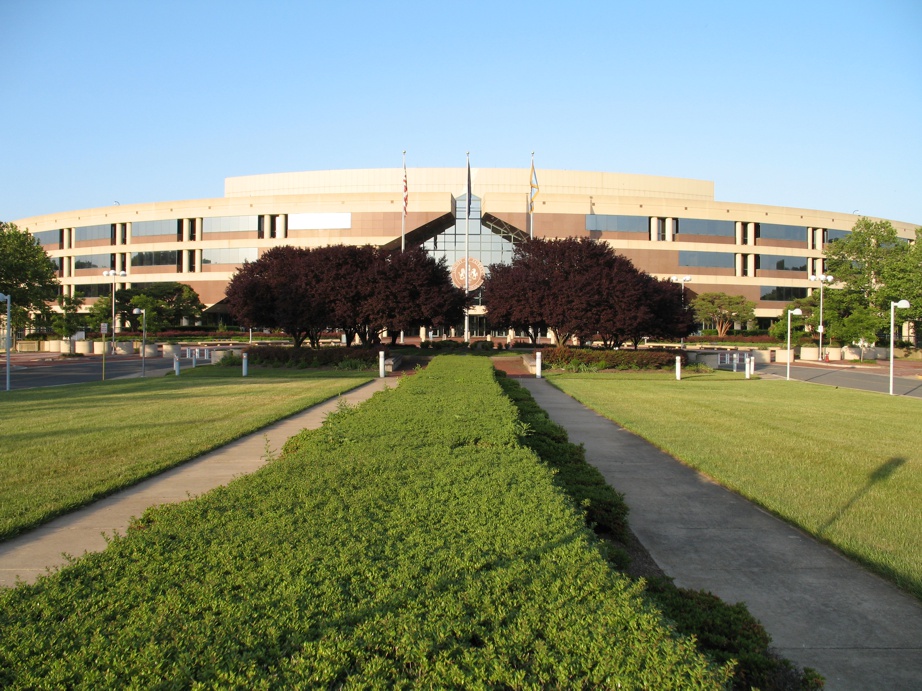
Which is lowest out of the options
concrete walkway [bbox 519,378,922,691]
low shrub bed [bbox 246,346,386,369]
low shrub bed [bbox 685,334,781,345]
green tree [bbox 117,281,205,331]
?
concrete walkway [bbox 519,378,922,691]

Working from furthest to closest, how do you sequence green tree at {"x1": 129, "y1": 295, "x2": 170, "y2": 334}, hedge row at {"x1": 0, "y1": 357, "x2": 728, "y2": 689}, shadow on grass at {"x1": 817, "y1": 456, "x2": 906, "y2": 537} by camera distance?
green tree at {"x1": 129, "y1": 295, "x2": 170, "y2": 334}
shadow on grass at {"x1": 817, "y1": 456, "x2": 906, "y2": 537}
hedge row at {"x1": 0, "y1": 357, "x2": 728, "y2": 689}

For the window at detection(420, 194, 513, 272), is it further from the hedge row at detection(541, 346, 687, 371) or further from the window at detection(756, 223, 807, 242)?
the hedge row at detection(541, 346, 687, 371)

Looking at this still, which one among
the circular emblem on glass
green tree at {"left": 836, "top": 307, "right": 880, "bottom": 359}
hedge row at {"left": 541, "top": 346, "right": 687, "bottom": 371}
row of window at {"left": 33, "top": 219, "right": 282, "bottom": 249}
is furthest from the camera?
row of window at {"left": 33, "top": 219, "right": 282, "bottom": 249}

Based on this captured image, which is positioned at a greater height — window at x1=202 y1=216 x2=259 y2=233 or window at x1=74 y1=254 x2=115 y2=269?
window at x1=202 y1=216 x2=259 y2=233

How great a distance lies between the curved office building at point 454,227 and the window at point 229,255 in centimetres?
15

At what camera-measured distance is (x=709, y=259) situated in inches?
2753

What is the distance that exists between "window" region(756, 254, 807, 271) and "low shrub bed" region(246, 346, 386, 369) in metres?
55.0

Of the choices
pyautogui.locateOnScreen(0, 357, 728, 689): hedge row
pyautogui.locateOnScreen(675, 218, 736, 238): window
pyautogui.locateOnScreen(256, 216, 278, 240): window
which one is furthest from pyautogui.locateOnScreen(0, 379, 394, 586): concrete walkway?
pyautogui.locateOnScreen(675, 218, 736, 238): window

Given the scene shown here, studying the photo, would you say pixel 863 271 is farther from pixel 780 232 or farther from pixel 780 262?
pixel 780 232

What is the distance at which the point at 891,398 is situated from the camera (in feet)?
70.1

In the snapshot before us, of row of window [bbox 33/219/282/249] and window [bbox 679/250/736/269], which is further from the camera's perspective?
window [bbox 679/250/736/269]

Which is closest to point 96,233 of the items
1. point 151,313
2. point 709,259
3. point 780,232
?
point 151,313

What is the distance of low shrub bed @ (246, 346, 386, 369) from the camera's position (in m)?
32.3

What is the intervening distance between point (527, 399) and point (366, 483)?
9582 mm
